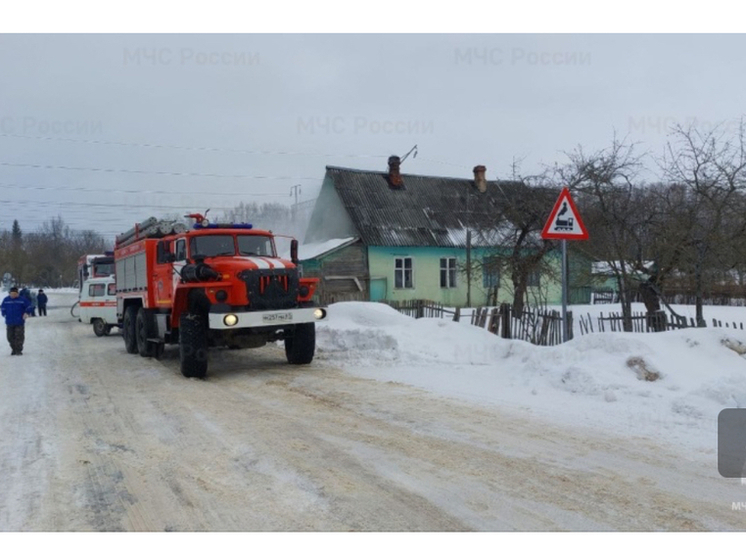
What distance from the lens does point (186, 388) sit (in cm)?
970

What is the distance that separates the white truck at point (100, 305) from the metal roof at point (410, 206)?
12336 mm

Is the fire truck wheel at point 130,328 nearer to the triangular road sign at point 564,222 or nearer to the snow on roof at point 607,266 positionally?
the triangular road sign at point 564,222

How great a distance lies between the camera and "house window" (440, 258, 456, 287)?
32719 mm

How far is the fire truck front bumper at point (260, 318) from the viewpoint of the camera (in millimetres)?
10086

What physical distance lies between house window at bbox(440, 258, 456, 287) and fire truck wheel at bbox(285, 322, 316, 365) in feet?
71.1

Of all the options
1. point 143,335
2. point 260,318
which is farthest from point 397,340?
point 143,335

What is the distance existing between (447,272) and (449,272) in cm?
11

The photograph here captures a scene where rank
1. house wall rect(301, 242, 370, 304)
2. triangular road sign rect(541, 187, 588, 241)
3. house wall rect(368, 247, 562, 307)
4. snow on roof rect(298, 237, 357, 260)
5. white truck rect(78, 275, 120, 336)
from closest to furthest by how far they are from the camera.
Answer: triangular road sign rect(541, 187, 588, 241) < white truck rect(78, 275, 120, 336) < snow on roof rect(298, 237, 357, 260) < house wall rect(301, 242, 370, 304) < house wall rect(368, 247, 562, 307)

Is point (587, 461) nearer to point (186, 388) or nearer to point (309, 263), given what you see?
point (186, 388)

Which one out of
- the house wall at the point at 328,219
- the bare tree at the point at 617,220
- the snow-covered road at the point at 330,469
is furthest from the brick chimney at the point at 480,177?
the snow-covered road at the point at 330,469

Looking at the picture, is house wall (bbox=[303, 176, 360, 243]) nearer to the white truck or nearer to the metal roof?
the metal roof

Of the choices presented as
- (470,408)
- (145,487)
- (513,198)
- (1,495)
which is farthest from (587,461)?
(513,198)

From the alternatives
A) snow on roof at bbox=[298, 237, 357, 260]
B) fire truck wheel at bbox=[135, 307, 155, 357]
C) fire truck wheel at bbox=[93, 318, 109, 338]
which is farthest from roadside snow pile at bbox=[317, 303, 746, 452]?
snow on roof at bbox=[298, 237, 357, 260]

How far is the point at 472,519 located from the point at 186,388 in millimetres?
6408
